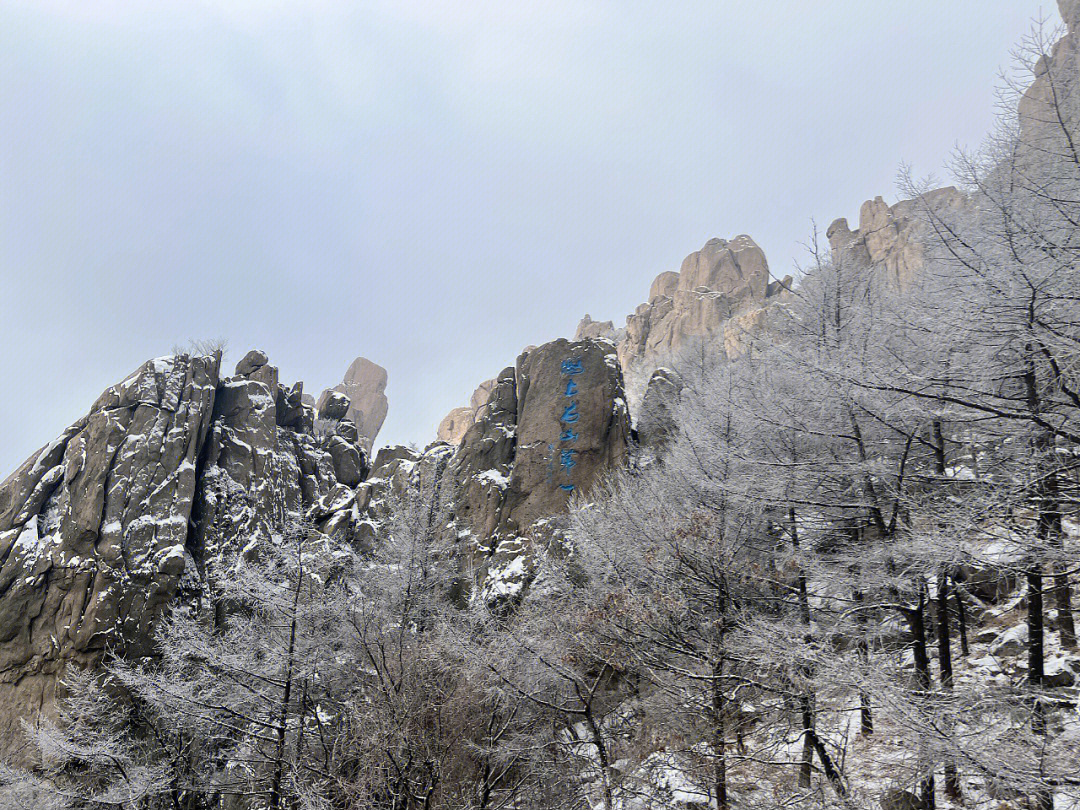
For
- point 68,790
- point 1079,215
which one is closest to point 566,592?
point 1079,215

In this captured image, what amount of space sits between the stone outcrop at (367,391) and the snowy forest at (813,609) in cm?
6457

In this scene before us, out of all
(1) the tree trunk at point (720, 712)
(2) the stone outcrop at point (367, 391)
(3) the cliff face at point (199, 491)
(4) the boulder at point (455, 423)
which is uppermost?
(2) the stone outcrop at point (367, 391)

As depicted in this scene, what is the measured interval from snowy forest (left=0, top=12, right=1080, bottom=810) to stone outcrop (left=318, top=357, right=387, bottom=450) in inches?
2542

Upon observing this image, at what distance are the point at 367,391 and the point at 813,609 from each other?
7811 cm

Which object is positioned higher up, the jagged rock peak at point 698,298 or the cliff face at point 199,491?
the jagged rock peak at point 698,298

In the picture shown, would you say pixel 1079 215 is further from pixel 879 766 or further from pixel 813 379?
pixel 879 766

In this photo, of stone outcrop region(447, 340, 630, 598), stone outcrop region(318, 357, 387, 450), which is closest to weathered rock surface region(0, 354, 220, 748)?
stone outcrop region(447, 340, 630, 598)

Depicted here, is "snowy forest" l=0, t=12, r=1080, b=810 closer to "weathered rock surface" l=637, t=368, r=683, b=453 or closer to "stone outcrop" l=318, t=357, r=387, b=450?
"weathered rock surface" l=637, t=368, r=683, b=453

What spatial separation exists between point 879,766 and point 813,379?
509cm

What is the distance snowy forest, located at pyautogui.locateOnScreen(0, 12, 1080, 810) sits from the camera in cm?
486

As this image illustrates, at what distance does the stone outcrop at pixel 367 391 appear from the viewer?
76.6 meters

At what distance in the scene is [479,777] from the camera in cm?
742

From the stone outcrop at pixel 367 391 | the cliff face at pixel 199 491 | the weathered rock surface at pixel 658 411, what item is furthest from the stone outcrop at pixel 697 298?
the stone outcrop at pixel 367 391

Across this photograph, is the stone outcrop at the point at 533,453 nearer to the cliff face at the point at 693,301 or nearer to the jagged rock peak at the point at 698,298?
the cliff face at the point at 693,301
